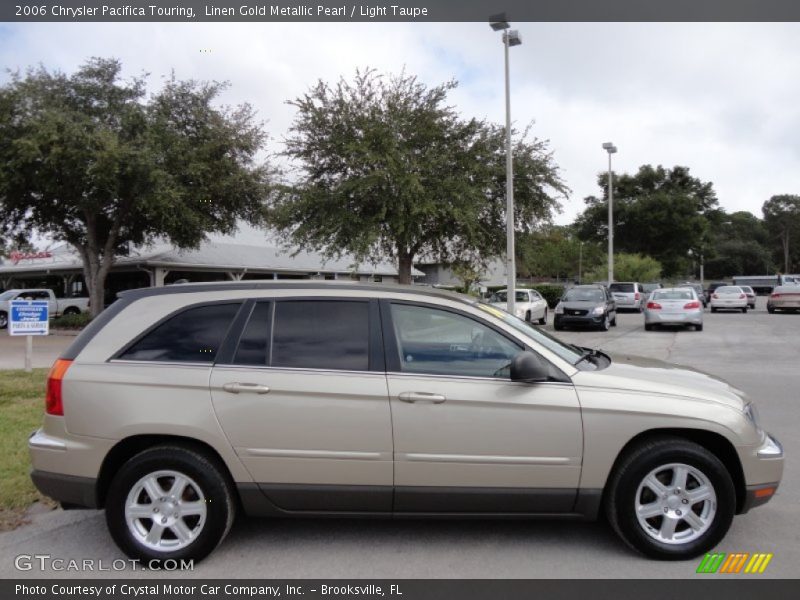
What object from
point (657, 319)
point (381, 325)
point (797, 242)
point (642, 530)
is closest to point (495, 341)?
point (381, 325)

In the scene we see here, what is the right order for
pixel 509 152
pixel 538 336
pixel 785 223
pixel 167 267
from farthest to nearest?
pixel 785 223 < pixel 167 267 < pixel 509 152 < pixel 538 336

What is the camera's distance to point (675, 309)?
822 inches

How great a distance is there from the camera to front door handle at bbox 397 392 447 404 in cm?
379

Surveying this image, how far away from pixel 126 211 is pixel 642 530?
73.0 feet

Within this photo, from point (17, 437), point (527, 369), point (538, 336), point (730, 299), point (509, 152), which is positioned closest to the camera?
point (527, 369)

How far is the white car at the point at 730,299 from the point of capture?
30.7 m

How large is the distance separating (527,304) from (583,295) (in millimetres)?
2316

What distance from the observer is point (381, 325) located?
13.2 ft

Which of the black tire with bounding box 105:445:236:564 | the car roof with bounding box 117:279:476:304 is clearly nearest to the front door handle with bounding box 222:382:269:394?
the black tire with bounding box 105:445:236:564

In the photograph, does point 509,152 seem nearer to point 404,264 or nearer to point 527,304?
point 404,264

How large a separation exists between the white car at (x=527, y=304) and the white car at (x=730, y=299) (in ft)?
36.9

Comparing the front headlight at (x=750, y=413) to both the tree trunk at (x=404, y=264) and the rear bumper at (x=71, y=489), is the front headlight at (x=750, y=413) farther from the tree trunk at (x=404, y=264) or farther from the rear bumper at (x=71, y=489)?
the tree trunk at (x=404, y=264)

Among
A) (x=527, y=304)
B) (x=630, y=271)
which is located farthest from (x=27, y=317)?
(x=630, y=271)

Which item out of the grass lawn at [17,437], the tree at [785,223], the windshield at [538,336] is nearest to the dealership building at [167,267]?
the grass lawn at [17,437]
